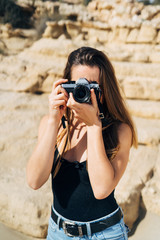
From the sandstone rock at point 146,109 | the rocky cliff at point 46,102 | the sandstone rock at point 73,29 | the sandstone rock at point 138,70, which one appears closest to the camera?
the rocky cliff at point 46,102

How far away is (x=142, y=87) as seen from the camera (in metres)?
5.10

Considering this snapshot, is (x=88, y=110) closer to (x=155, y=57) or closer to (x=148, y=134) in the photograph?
(x=148, y=134)

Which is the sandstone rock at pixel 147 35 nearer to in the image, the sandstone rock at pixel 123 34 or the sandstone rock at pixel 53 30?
the sandstone rock at pixel 123 34

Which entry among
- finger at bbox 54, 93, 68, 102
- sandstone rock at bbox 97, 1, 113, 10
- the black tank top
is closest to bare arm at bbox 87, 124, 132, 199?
the black tank top

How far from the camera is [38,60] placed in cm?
593

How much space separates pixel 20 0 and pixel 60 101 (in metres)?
13.5

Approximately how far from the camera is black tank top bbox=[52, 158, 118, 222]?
1076 millimetres

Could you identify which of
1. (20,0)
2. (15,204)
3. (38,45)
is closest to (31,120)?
(15,204)

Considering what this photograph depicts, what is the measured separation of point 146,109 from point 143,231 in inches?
105

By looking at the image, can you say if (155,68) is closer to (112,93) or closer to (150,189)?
(150,189)

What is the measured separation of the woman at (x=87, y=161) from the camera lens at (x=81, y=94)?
0.02 m

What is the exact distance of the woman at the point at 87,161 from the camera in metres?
1.00

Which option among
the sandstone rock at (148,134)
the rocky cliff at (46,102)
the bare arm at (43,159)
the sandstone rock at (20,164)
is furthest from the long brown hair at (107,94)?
the sandstone rock at (148,134)

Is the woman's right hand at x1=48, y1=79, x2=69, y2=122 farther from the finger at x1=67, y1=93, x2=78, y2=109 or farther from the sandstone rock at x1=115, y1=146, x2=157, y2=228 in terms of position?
the sandstone rock at x1=115, y1=146, x2=157, y2=228
